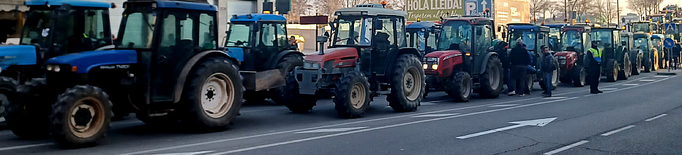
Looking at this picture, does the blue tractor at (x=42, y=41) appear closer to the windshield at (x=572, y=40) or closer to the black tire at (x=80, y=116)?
the black tire at (x=80, y=116)

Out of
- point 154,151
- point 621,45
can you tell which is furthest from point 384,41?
point 621,45

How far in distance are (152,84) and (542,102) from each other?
11549mm

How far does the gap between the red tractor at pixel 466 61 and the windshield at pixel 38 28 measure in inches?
409

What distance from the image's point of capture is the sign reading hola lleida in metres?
49.2

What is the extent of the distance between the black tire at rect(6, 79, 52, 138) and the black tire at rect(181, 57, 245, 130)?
2.05 m

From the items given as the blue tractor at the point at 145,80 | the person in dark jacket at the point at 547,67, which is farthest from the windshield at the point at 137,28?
the person in dark jacket at the point at 547,67

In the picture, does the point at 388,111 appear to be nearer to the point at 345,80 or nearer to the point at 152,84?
the point at 345,80

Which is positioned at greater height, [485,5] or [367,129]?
[485,5]

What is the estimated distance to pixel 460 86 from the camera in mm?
18953

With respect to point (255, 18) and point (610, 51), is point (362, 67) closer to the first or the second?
point (255, 18)

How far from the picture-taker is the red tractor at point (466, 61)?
19109 millimetres

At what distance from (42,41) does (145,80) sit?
5.03 ft

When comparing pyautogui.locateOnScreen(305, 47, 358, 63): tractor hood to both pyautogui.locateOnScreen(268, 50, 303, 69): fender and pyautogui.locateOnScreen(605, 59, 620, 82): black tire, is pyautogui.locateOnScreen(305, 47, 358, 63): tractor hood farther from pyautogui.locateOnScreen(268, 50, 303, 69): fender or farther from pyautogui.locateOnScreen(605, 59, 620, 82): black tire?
pyautogui.locateOnScreen(605, 59, 620, 82): black tire

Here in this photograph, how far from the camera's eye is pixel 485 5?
4906 centimetres
